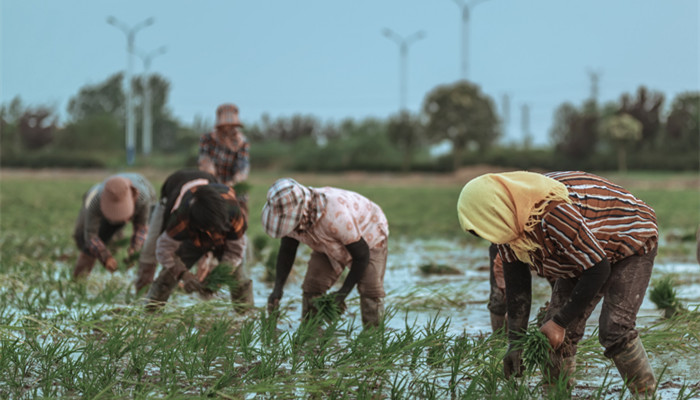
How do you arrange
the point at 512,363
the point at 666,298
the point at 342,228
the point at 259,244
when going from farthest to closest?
the point at 259,244
the point at 666,298
the point at 342,228
the point at 512,363

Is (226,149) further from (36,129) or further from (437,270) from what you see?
(36,129)

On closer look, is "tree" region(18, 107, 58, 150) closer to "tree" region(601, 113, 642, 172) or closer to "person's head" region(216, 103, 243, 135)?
"tree" region(601, 113, 642, 172)

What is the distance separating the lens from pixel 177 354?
14.6ft

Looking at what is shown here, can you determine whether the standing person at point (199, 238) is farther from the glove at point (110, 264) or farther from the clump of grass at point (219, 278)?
the glove at point (110, 264)

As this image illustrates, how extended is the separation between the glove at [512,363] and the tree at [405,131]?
41683mm

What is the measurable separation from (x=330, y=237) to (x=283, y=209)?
41cm

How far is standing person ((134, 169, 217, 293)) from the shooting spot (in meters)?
6.48

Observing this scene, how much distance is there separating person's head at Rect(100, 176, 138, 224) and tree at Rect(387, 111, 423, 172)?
38687 mm

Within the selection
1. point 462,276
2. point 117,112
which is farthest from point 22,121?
point 462,276

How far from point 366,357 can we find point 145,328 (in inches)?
52.9

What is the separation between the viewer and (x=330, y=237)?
17.8 ft

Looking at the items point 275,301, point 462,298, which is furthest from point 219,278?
point 462,298

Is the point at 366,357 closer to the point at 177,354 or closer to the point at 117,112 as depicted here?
the point at 177,354

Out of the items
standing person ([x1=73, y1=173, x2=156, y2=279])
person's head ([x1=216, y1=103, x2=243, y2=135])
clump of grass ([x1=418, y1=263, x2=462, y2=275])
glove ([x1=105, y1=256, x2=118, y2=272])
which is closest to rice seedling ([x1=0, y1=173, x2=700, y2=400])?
glove ([x1=105, y1=256, x2=118, y2=272])
